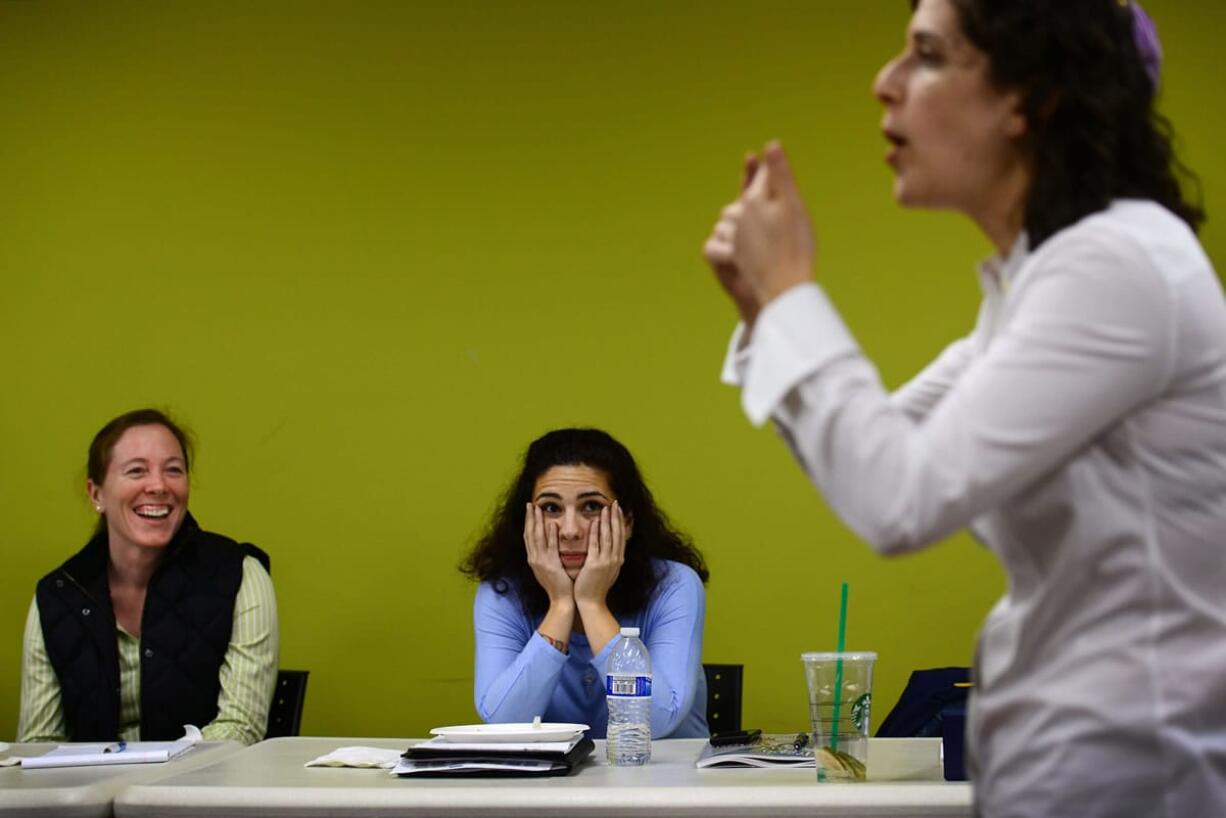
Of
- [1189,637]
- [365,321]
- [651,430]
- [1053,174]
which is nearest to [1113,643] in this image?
A: [1189,637]

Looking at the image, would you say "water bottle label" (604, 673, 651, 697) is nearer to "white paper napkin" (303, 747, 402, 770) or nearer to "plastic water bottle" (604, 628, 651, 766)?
"plastic water bottle" (604, 628, 651, 766)

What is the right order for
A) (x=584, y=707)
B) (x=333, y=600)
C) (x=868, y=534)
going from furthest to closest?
(x=333, y=600) < (x=584, y=707) < (x=868, y=534)

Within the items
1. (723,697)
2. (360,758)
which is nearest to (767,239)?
(360,758)

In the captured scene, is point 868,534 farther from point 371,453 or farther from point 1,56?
point 1,56

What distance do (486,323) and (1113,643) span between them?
3018 millimetres

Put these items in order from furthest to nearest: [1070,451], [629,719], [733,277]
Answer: [629,719]
[733,277]
[1070,451]

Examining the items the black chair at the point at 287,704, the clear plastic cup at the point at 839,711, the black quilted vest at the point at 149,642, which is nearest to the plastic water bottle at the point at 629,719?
the clear plastic cup at the point at 839,711

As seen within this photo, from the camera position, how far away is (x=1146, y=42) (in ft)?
3.12

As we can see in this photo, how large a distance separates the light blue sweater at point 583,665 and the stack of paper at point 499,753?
17.1 inches

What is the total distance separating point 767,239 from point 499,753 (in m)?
1.26

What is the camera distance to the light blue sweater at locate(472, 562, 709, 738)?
2531 mm

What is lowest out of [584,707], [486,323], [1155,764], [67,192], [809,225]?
[584,707]

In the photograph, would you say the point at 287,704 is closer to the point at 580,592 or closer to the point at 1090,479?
the point at 580,592

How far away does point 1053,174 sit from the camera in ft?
2.93
